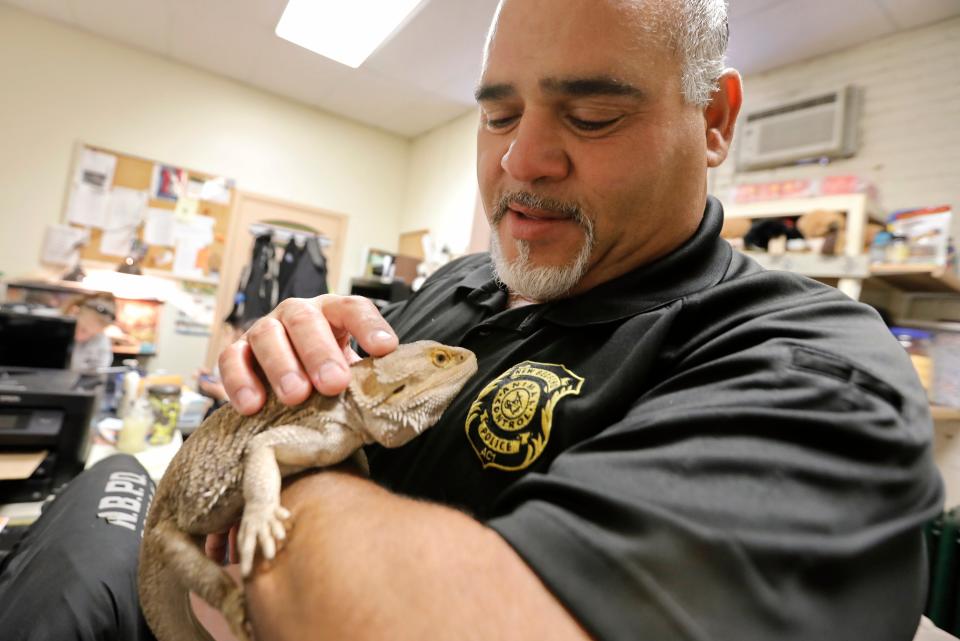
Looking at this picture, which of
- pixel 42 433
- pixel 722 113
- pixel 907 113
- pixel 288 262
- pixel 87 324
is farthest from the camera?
pixel 288 262

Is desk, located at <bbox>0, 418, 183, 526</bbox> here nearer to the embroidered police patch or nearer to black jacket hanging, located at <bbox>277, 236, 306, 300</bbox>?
the embroidered police patch

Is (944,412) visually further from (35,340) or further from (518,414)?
(35,340)

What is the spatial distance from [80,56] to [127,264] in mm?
2252

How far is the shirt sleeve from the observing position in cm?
45

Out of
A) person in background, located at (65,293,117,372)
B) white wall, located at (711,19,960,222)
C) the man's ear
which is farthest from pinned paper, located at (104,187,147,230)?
white wall, located at (711,19,960,222)

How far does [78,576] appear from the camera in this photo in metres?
1.05

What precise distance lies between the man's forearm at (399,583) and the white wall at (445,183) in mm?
4949

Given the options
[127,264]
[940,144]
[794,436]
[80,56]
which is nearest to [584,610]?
[794,436]

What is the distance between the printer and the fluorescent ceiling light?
3.27 meters

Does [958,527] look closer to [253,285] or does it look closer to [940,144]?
[940,144]

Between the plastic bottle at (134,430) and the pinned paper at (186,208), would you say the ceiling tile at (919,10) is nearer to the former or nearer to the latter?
the plastic bottle at (134,430)

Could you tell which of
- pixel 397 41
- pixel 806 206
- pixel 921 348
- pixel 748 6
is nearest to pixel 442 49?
pixel 397 41

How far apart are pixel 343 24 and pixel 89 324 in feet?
9.98

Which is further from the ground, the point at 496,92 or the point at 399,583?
the point at 496,92
